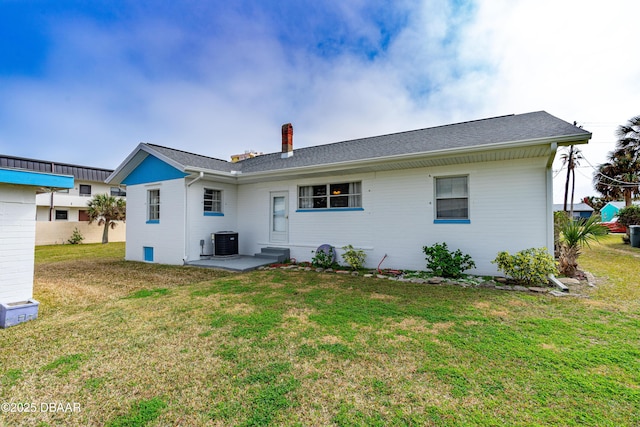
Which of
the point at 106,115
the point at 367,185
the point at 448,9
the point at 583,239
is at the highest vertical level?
the point at 448,9

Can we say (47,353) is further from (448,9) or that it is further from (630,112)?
(630,112)

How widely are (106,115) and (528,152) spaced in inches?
642

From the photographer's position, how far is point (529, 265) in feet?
19.4

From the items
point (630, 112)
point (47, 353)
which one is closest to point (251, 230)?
point (47, 353)

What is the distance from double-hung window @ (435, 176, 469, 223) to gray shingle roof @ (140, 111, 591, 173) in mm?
1056

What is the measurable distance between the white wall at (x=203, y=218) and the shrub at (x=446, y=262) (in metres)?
7.36

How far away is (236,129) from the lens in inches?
569

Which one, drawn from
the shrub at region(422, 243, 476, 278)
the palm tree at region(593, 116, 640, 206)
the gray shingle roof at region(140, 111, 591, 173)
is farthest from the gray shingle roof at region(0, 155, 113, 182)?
the palm tree at region(593, 116, 640, 206)

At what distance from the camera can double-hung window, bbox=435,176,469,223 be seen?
7211 millimetres

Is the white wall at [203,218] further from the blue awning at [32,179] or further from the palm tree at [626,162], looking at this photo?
the palm tree at [626,162]

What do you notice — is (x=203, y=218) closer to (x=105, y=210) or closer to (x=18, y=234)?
(x=18, y=234)

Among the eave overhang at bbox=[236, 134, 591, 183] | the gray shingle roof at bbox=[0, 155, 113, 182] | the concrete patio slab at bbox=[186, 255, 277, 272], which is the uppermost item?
the gray shingle roof at bbox=[0, 155, 113, 182]

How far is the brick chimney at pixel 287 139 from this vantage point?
1160 cm

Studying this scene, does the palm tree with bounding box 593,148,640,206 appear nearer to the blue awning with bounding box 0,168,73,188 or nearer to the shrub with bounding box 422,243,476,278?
the shrub with bounding box 422,243,476,278
